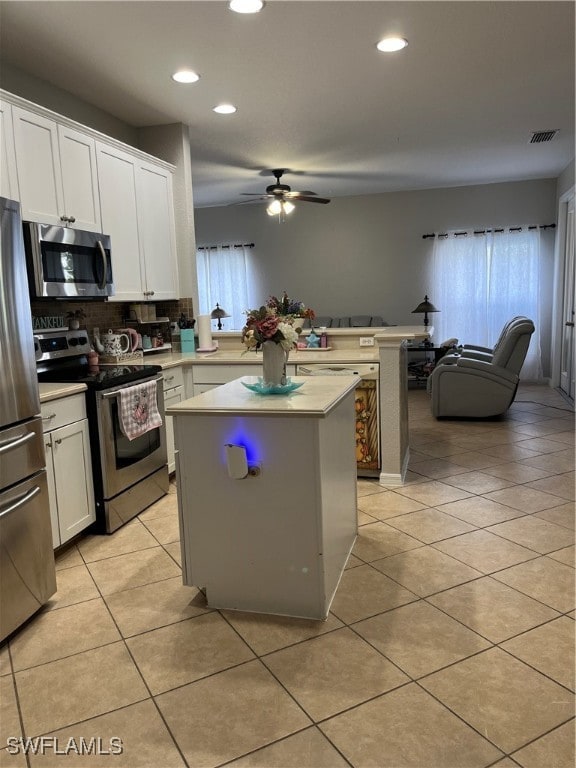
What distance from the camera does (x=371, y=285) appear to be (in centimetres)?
816

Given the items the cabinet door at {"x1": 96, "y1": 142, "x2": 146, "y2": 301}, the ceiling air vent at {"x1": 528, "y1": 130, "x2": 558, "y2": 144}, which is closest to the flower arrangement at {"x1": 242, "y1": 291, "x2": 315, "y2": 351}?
the cabinet door at {"x1": 96, "y1": 142, "x2": 146, "y2": 301}

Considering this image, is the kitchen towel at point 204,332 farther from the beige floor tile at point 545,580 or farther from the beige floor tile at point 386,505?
the beige floor tile at point 545,580

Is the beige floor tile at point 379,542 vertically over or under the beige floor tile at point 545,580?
over

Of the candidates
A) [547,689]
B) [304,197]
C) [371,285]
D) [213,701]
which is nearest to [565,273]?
[371,285]

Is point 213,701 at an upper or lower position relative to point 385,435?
lower

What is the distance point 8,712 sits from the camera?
181cm

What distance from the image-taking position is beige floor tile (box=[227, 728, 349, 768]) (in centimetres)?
156

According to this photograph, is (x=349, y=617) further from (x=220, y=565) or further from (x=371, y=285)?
(x=371, y=285)

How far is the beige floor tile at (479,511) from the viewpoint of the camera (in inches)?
125

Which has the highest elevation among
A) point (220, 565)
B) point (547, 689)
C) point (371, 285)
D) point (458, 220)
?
point (458, 220)

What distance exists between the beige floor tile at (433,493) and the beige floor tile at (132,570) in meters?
1.60

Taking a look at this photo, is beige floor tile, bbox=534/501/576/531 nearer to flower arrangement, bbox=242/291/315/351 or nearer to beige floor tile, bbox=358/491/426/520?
beige floor tile, bbox=358/491/426/520

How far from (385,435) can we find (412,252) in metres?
4.85

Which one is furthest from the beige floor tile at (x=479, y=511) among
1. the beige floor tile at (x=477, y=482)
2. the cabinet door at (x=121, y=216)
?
the cabinet door at (x=121, y=216)
